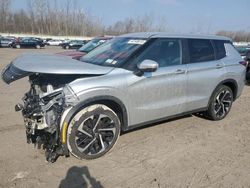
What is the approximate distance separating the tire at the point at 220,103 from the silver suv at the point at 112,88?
13 cm

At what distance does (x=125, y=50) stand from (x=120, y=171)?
6.49ft

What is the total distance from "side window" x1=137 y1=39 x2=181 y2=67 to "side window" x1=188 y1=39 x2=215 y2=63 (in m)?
0.34

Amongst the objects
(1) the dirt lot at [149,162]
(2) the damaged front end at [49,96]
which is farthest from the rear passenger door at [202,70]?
(2) the damaged front end at [49,96]

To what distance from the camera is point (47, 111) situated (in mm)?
3623

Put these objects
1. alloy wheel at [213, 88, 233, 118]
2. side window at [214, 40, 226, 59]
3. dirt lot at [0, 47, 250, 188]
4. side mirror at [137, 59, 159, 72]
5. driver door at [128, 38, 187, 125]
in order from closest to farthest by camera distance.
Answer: dirt lot at [0, 47, 250, 188] < side mirror at [137, 59, 159, 72] < driver door at [128, 38, 187, 125] < side window at [214, 40, 226, 59] < alloy wheel at [213, 88, 233, 118]

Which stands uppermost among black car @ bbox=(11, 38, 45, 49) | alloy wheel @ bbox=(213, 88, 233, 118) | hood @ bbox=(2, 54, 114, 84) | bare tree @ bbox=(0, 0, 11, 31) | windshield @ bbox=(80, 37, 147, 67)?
bare tree @ bbox=(0, 0, 11, 31)

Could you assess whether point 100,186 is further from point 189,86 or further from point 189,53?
point 189,53

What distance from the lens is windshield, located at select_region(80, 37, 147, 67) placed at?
4.23 meters

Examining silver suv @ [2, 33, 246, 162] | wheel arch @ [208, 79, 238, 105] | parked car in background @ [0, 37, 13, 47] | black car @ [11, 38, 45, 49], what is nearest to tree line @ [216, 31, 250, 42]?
black car @ [11, 38, 45, 49]

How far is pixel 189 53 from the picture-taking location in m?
4.87

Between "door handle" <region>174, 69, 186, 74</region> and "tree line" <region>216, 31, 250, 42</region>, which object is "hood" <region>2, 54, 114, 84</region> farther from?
"tree line" <region>216, 31, 250, 42</region>

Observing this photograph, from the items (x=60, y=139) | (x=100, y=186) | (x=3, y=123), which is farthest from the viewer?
(x=3, y=123)

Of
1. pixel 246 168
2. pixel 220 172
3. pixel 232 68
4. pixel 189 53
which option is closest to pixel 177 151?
pixel 220 172

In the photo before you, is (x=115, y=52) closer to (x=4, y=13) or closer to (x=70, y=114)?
(x=70, y=114)
